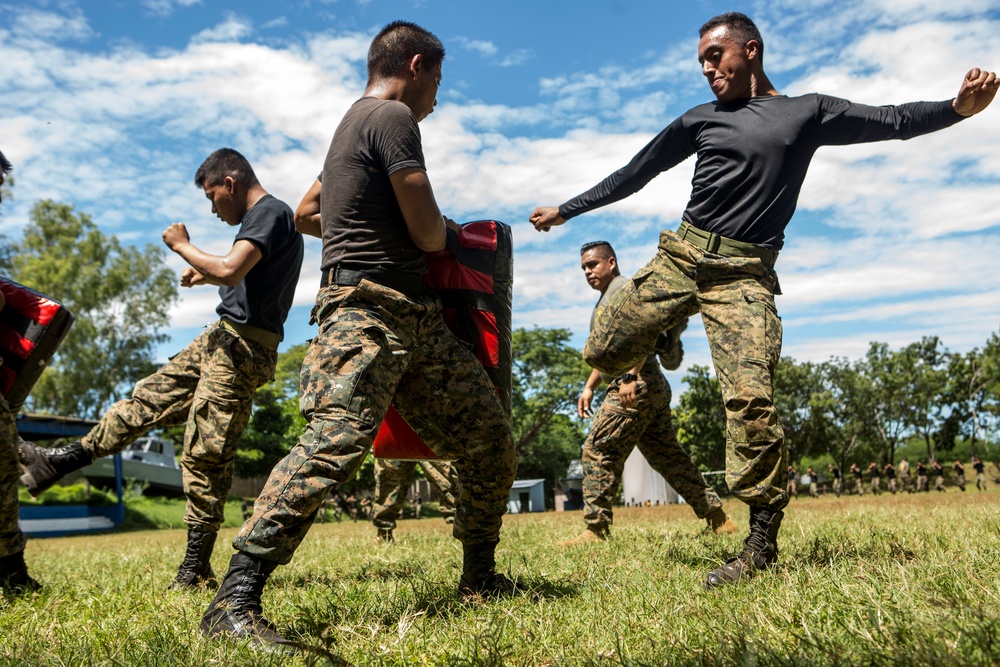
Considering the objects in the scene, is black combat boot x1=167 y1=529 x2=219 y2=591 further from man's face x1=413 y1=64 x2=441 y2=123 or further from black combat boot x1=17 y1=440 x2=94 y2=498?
man's face x1=413 y1=64 x2=441 y2=123

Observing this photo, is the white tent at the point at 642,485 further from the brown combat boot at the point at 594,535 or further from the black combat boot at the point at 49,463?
the black combat boot at the point at 49,463

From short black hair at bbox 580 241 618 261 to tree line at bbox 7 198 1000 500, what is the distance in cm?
2235

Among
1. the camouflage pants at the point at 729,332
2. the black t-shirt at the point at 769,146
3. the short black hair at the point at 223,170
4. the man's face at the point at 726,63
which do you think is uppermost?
the man's face at the point at 726,63

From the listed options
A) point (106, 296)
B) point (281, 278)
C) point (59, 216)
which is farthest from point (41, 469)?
point (59, 216)

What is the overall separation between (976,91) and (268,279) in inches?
156

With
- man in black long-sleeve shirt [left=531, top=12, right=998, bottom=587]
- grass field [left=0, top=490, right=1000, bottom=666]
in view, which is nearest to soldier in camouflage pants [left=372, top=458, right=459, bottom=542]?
grass field [left=0, top=490, right=1000, bottom=666]

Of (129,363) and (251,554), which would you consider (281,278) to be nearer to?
(251,554)

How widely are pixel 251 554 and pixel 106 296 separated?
4318cm

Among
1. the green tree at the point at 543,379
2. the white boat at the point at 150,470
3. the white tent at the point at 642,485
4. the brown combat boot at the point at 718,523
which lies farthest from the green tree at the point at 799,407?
the brown combat boot at the point at 718,523

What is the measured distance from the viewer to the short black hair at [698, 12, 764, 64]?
4.32 metres

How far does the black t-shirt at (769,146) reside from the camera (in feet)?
13.5

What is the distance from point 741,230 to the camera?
4129 millimetres

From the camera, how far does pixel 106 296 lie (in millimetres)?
41406

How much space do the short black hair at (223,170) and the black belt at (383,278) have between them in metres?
2.26
